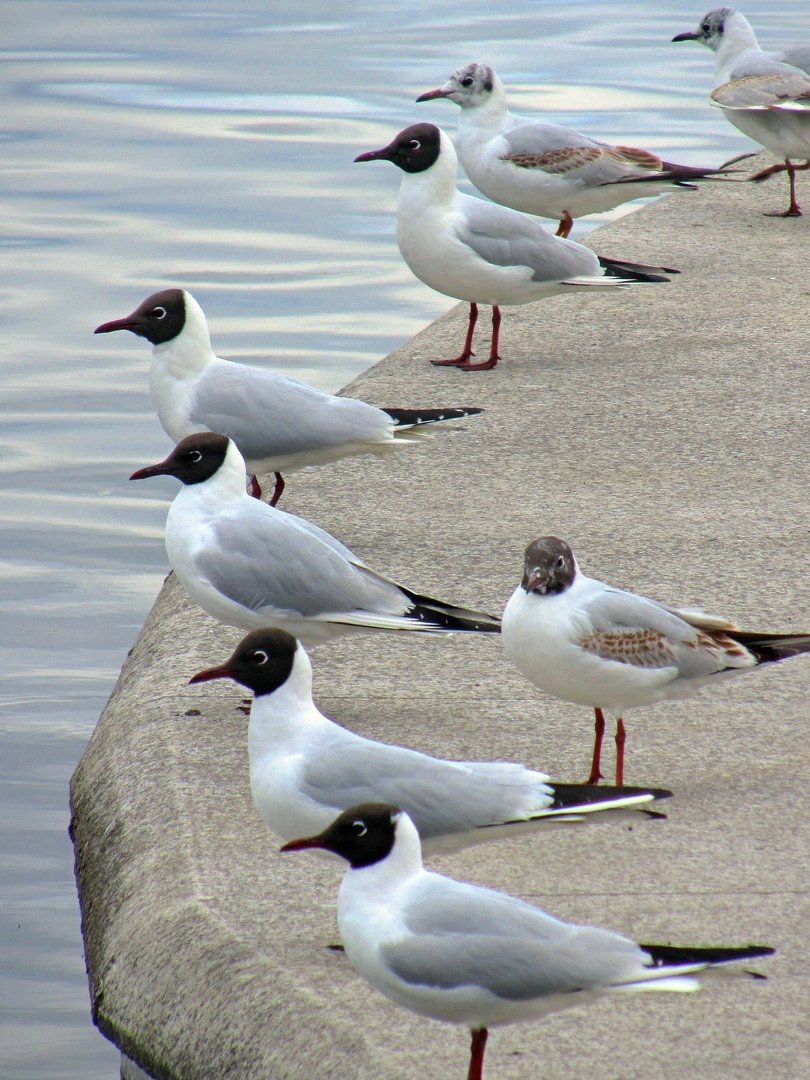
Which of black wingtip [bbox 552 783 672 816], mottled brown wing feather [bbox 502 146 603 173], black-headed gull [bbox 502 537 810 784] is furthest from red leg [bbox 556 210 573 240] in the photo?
black wingtip [bbox 552 783 672 816]

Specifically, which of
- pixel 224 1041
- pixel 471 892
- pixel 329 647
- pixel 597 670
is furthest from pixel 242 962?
pixel 329 647

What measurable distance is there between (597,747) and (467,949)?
52.1 inches

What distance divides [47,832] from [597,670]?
1.99 metres

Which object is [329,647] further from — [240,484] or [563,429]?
[563,429]

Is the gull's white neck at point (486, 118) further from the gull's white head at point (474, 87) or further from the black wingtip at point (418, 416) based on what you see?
the black wingtip at point (418, 416)

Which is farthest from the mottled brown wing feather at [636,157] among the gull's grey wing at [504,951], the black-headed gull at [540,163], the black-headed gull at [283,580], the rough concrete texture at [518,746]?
the gull's grey wing at [504,951]

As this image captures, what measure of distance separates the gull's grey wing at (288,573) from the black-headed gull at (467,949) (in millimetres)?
1618

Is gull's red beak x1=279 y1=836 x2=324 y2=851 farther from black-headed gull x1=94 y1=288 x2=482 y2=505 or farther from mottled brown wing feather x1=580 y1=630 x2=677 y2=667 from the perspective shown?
black-headed gull x1=94 y1=288 x2=482 y2=505

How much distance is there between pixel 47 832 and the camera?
217 inches

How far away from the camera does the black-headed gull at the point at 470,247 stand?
795 centimetres

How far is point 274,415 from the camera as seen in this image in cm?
607

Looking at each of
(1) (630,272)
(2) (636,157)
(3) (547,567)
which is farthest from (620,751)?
(2) (636,157)

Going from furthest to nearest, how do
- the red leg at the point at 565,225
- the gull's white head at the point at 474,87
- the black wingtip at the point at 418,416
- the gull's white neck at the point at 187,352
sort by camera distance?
the red leg at the point at 565,225 < the gull's white head at the point at 474,87 < the black wingtip at the point at 418,416 < the gull's white neck at the point at 187,352

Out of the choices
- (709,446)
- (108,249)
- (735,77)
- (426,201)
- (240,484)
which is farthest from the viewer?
(108,249)
